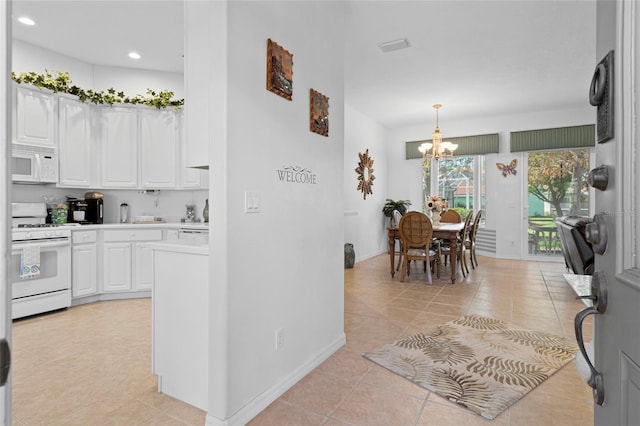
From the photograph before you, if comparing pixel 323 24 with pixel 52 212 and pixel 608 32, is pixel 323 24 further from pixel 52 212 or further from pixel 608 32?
pixel 52 212

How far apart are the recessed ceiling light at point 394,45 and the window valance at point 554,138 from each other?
4.24 meters

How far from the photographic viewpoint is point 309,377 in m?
2.39

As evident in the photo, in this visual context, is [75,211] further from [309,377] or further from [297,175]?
[309,377]

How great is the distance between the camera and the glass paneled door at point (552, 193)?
→ 6.81 meters

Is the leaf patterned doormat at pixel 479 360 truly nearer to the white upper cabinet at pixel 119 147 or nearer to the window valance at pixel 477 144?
the white upper cabinet at pixel 119 147

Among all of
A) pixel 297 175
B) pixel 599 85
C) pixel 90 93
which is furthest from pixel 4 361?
pixel 90 93

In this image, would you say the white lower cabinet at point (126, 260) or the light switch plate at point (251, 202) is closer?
the light switch plate at point (251, 202)

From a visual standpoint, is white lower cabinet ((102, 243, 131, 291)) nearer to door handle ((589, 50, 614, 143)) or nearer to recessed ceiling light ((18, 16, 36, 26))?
recessed ceiling light ((18, 16, 36, 26))

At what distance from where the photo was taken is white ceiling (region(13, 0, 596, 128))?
11.4ft

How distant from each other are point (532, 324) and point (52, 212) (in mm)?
5467

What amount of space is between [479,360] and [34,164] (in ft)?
16.2

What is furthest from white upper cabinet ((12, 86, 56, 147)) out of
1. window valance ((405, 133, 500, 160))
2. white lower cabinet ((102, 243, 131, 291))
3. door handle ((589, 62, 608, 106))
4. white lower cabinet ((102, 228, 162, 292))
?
window valance ((405, 133, 500, 160))

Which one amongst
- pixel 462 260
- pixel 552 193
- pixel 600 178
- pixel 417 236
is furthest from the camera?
pixel 552 193

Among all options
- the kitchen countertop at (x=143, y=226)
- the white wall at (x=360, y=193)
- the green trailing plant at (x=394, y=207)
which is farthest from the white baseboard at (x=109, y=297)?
the green trailing plant at (x=394, y=207)
